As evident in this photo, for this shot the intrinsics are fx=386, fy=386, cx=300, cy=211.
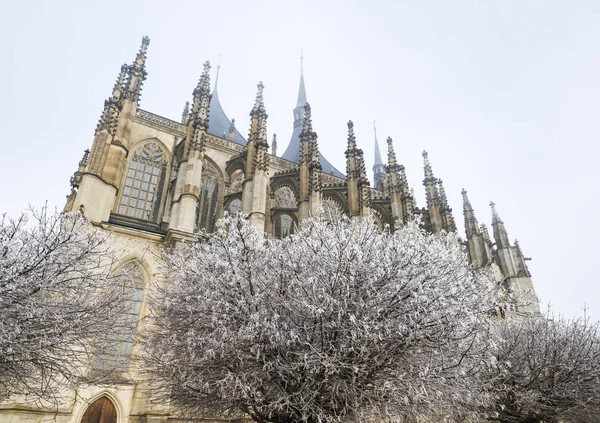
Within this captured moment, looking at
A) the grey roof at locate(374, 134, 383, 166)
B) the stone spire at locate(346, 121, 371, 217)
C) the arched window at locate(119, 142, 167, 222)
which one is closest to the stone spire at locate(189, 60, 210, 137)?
the arched window at locate(119, 142, 167, 222)

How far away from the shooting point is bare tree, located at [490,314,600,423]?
37.1ft

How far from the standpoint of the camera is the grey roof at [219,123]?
89.7ft

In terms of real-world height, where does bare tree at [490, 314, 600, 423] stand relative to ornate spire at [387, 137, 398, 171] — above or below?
below

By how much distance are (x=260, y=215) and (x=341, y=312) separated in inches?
359

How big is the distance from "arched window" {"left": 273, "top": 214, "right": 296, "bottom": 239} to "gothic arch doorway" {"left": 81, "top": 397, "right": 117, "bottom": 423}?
1098 centimetres

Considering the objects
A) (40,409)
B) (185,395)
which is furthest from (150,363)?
(40,409)

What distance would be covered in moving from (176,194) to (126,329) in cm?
562

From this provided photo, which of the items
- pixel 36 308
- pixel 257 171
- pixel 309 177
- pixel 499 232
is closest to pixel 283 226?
pixel 309 177

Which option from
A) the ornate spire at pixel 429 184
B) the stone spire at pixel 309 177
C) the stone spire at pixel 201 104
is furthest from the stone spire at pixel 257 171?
the ornate spire at pixel 429 184

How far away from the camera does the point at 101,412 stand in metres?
11.4

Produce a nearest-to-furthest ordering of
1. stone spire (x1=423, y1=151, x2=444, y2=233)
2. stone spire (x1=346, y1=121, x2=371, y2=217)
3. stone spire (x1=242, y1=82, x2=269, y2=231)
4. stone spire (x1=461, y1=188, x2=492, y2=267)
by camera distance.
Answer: stone spire (x1=242, y1=82, x2=269, y2=231), stone spire (x1=346, y1=121, x2=371, y2=217), stone spire (x1=423, y1=151, x2=444, y2=233), stone spire (x1=461, y1=188, x2=492, y2=267)

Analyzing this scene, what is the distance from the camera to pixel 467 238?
26000 mm

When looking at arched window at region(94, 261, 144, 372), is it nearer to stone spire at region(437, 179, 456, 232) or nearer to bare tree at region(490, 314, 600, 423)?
bare tree at region(490, 314, 600, 423)

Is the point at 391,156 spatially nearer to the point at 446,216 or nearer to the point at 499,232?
the point at 446,216
